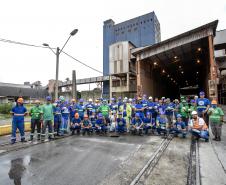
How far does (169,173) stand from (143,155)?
1459mm

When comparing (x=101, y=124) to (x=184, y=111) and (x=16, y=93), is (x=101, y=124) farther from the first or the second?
(x=16, y=93)

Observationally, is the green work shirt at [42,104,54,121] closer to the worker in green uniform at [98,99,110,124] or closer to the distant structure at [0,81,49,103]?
the worker in green uniform at [98,99,110,124]

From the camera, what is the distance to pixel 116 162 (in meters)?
4.99

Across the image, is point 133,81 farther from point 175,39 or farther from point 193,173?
point 193,173

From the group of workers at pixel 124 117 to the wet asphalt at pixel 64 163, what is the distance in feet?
5.96

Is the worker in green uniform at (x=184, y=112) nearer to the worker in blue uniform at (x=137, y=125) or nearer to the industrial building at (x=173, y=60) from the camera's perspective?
the worker in blue uniform at (x=137, y=125)

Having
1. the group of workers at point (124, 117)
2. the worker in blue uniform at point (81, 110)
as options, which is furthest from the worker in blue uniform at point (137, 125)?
the worker in blue uniform at point (81, 110)

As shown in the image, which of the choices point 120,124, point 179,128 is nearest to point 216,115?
point 179,128

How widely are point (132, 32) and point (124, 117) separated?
149ft

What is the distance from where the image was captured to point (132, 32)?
166ft

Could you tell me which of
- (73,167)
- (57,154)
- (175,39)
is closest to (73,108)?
(57,154)

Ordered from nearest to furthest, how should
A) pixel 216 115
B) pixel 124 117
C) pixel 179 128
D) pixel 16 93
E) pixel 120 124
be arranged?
pixel 216 115
pixel 179 128
pixel 120 124
pixel 124 117
pixel 16 93

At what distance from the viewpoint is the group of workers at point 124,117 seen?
25.8ft

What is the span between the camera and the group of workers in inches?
310
